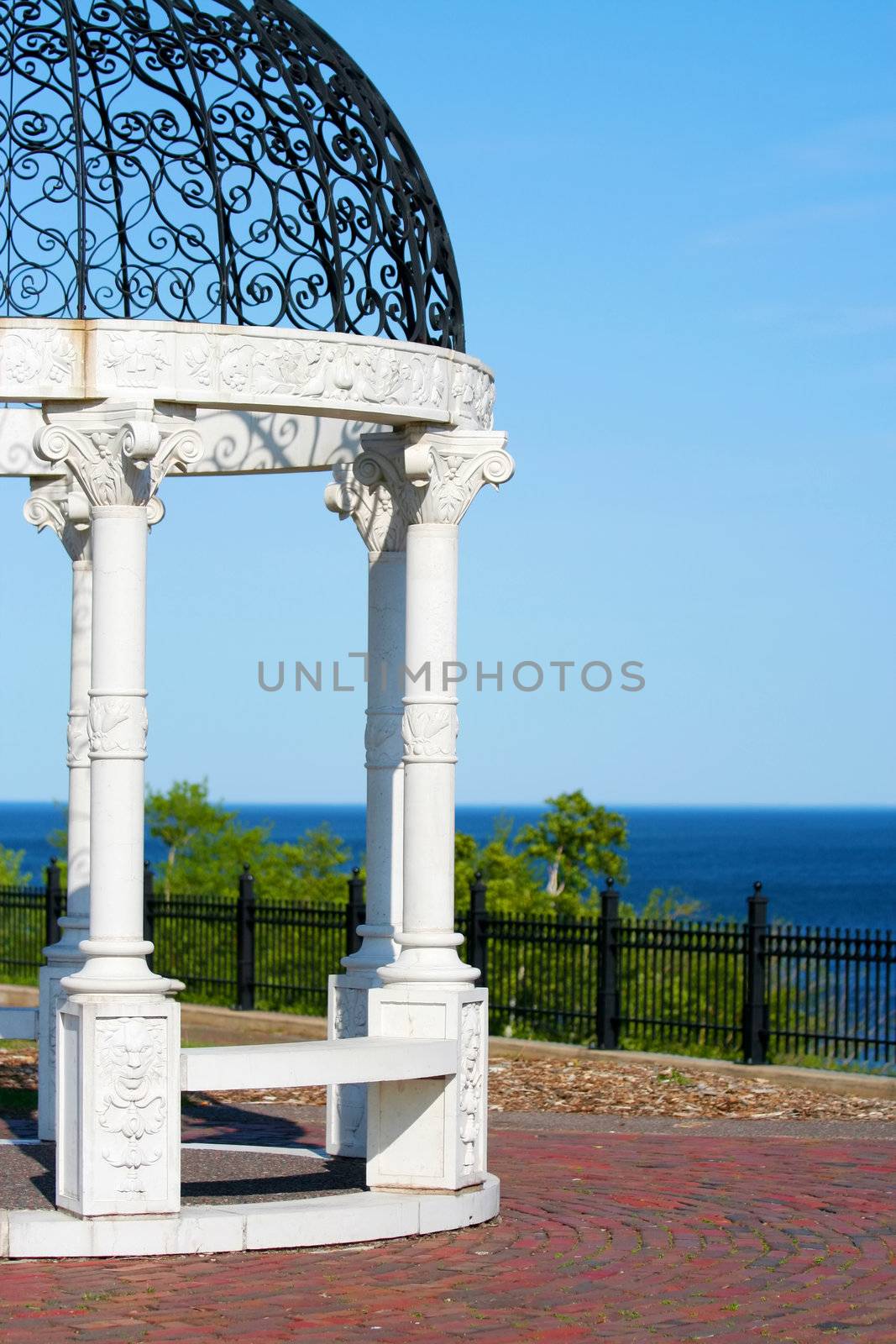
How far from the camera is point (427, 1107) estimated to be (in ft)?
29.5

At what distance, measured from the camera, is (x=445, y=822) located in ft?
30.2

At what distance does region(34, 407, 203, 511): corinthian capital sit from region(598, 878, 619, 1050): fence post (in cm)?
878

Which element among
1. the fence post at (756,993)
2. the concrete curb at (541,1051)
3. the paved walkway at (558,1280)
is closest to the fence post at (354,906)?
the concrete curb at (541,1051)

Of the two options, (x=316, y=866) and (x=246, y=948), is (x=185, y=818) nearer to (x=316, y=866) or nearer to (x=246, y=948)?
(x=316, y=866)

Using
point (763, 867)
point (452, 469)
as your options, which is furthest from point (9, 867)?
point (763, 867)

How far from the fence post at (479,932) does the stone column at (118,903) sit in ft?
30.8

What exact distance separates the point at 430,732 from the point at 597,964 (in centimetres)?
899

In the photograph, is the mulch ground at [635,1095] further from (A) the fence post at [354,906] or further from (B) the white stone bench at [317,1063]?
(B) the white stone bench at [317,1063]

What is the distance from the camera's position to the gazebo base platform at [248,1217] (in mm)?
7996

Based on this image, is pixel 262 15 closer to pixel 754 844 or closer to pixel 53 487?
pixel 53 487

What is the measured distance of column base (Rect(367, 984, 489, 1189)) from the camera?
8945 mm

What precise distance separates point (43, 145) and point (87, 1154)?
15.1 feet

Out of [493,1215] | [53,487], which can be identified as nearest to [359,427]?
[53,487]

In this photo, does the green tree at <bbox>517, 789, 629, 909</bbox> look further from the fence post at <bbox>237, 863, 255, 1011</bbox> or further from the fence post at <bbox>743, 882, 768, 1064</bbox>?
the fence post at <bbox>743, 882, 768, 1064</bbox>
